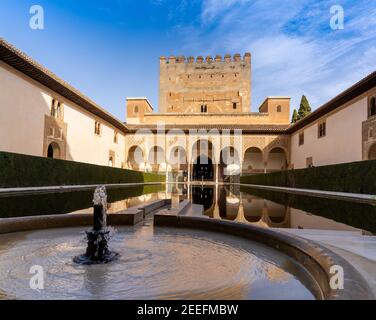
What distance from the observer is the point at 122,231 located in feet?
14.6

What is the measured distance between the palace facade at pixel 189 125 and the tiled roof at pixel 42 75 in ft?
0.13

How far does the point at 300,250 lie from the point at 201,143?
89.5ft

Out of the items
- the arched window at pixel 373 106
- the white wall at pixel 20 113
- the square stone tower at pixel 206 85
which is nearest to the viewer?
the white wall at pixel 20 113

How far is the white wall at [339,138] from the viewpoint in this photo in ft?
49.1

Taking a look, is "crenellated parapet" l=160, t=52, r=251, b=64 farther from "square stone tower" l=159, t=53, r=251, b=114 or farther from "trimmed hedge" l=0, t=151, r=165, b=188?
"trimmed hedge" l=0, t=151, r=165, b=188

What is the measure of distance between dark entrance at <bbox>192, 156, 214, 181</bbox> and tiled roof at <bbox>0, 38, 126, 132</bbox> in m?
14.6

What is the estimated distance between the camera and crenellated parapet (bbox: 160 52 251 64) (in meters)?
38.2

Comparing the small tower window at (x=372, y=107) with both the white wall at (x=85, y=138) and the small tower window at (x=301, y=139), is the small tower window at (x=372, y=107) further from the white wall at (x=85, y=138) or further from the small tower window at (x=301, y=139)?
the white wall at (x=85, y=138)

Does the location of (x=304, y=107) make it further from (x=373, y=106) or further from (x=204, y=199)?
(x=204, y=199)

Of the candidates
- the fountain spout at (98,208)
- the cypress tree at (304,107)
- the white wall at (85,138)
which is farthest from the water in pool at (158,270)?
the cypress tree at (304,107)

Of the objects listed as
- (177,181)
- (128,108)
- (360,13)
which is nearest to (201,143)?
(177,181)

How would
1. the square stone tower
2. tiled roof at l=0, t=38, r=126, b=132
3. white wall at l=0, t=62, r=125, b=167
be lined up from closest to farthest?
tiled roof at l=0, t=38, r=126, b=132 → white wall at l=0, t=62, r=125, b=167 → the square stone tower

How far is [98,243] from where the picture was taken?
2.99 meters

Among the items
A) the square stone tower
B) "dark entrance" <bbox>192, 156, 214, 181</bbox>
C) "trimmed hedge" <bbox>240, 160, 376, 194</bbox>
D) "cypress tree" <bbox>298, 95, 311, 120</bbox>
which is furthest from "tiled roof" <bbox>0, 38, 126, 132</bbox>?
"cypress tree" <bbox>298, 95, 311, 120</bbox>
